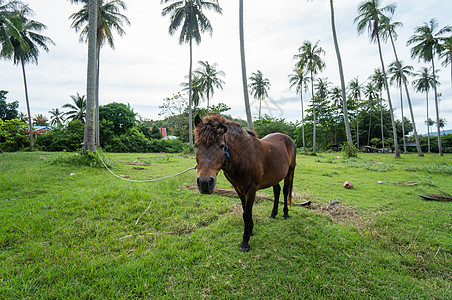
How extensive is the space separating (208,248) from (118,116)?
26.8m

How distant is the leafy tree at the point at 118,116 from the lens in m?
24.2

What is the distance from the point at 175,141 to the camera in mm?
27969

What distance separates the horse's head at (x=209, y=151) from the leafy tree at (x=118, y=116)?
87.1 feet

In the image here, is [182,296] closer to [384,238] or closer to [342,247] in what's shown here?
[342,247]

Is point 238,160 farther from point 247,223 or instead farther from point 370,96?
point 370,96

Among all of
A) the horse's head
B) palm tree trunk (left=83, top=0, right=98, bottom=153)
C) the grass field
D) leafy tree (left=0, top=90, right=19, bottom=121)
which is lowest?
the grass field

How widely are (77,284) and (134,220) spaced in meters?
1.54

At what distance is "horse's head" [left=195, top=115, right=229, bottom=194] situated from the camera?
204 cm

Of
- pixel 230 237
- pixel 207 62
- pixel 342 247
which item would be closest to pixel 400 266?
pixel 342 247

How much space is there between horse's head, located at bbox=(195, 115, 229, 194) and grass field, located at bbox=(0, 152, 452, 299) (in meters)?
1.13

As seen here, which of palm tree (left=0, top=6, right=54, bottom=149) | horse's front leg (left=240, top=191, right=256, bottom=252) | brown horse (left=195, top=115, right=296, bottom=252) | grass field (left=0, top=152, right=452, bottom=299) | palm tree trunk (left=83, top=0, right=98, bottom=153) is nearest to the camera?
grass field (left=0, top=152, right=452, bottom=299)

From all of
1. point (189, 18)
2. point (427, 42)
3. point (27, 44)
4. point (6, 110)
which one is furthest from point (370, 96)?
point (6, 110)

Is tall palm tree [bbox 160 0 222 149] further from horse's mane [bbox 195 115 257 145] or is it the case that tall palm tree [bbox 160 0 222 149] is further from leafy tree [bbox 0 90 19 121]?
leafy tree [bbox 0 90 19 121]

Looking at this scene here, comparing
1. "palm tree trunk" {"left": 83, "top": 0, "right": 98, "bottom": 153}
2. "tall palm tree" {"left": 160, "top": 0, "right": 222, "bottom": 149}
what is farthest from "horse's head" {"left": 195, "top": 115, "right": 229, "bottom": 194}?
"tall palm tree" {"left": 160, "top": 0, "right": 222, "bottom": 149}
